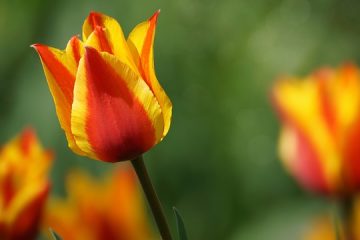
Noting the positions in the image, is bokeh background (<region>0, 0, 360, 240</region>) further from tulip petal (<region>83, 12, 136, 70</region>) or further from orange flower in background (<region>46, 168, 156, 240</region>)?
tulip petal (<region>83, 12, 136, 70</region>)

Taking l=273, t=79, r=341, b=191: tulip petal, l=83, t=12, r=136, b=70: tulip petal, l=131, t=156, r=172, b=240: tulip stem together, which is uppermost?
l=83, t=12, r=136, b=70: tulip petal

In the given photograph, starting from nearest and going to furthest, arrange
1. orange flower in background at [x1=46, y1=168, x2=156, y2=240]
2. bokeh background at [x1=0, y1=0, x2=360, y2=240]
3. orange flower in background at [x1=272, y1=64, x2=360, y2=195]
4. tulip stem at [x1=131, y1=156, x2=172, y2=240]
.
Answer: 1. tulip stem at [x1=131, y1=156, x2=172, y2=240]
2. orange flower in background at [x1=272, y1=64, x2=360, y2=195]
3. orange flower in background at [x1=46, y1=168, x2=156, y2=240]
4. bokeh background at [x1=0, y1=0, x2=360, y2=240]

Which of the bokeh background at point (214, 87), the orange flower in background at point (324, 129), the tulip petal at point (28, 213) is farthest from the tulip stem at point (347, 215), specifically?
the bokeh background at point (214, 87)

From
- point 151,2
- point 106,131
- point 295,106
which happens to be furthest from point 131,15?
point 106,131

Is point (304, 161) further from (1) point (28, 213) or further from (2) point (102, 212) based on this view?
(1) point (28, 213)

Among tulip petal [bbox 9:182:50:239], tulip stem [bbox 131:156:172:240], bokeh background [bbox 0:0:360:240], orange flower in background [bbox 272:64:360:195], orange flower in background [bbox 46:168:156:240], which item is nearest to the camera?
tulip stem [bbox 131:156:172:240]

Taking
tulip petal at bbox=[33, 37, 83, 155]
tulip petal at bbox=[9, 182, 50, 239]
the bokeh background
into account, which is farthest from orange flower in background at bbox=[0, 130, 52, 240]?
the bokeh background

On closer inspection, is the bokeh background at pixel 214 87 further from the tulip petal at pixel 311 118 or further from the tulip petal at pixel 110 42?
the tulip petal at pixel 110 42

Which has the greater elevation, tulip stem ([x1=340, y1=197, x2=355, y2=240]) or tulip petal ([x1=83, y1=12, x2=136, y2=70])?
tulip petal ([x1=83, y1=12, x2=136, y2=70])
